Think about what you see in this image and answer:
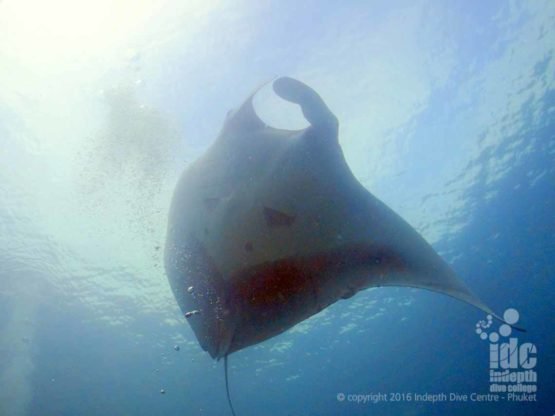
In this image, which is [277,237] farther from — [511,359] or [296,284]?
[511,359]

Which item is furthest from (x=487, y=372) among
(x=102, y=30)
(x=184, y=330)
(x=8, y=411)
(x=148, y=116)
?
(x=8, y=411)

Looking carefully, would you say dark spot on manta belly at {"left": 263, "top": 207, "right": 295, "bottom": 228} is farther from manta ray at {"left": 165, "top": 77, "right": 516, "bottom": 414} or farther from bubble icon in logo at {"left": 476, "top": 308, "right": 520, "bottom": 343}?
bubble icon in logo at {"left": 476, "top": 308, "right": 520, "bottom": 343}

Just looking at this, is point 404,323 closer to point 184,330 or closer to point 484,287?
point 484,287

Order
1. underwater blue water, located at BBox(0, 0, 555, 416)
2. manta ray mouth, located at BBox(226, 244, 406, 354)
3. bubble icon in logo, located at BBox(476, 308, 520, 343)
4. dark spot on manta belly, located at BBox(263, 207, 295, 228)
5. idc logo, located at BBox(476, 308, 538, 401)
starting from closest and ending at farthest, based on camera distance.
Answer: manta ray mouth, located at BBox(226, 244, 406, 354), dark spot on manta belly, located at BBox(263, 207, 295, 228), underwater blue water, located at BBox(0, 0, 555, 416), idc logo, located at BBox(476, 308, 538, 401), bubble icon in logo, located at BBox(476, 308, 520, 343)

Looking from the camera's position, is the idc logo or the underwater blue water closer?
the underwater blue water

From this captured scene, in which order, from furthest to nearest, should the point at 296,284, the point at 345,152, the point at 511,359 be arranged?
the point at 511,359
the point at 345,152
the point at 296,284

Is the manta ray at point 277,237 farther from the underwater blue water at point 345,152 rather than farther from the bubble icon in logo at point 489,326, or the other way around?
the bubble icon in logo at point 489,326

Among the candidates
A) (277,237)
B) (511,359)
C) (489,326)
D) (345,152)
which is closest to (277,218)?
(277,237)

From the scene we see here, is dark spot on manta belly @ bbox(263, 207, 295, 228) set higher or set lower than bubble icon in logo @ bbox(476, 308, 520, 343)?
higher

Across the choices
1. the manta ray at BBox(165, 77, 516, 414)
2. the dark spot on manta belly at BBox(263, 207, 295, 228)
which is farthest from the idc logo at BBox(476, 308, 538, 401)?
the dark spot on manta belly at BBox(263, 207, 295, 228)

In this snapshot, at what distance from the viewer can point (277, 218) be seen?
3205mm

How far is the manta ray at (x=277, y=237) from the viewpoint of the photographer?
3033 millimetres

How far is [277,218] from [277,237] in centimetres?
15

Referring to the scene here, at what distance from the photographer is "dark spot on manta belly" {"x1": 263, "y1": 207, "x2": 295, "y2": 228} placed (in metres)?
3.17
